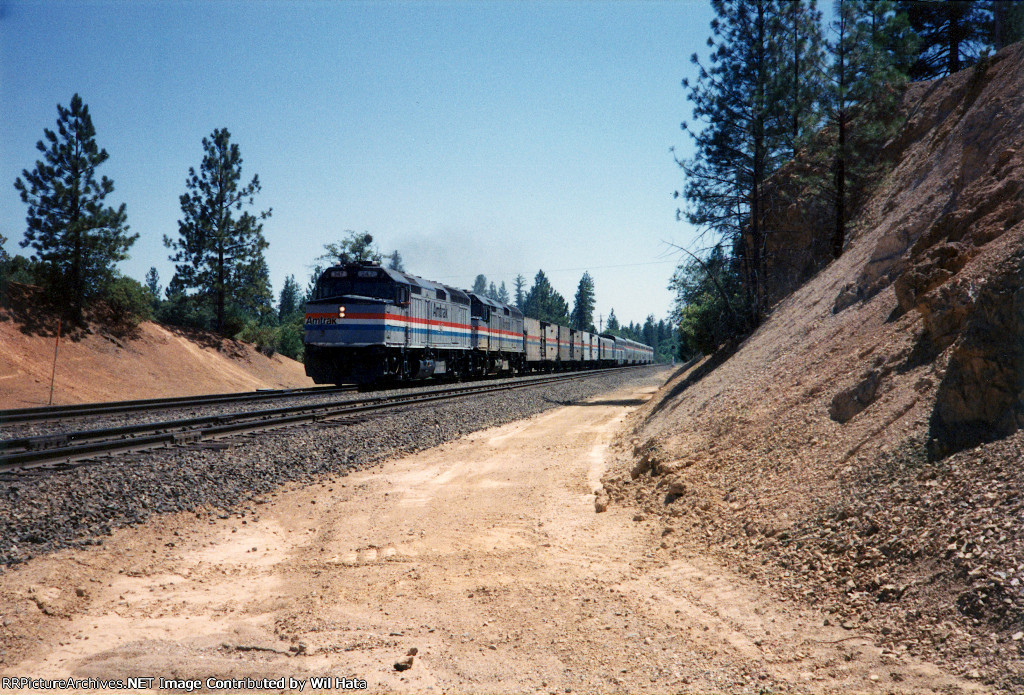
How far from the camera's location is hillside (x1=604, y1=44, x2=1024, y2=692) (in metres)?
4.18

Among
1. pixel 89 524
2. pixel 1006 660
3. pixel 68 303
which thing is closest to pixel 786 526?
pixel 1006 660

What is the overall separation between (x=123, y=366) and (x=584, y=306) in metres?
113

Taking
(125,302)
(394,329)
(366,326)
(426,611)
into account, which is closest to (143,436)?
(426,611)

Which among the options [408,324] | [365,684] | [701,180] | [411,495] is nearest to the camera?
[365,684]

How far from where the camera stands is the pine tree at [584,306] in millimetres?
138250

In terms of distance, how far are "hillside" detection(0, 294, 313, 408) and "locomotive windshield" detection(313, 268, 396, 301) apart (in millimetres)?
10900

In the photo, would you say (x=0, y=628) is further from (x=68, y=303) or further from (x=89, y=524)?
(x=68, y=303)

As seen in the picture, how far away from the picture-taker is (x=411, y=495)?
9086 mm

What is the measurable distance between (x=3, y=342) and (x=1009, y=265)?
3462 cm

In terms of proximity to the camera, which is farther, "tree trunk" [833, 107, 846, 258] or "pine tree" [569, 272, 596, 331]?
"pine tree" [569, 272, 596, 331]

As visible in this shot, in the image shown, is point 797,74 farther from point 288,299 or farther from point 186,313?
point 288,299

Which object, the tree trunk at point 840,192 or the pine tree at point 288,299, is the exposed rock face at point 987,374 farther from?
the pine tree at point 288,299

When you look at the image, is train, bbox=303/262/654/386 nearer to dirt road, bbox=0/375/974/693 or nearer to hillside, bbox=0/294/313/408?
hillside, bbox=0/294/313/408

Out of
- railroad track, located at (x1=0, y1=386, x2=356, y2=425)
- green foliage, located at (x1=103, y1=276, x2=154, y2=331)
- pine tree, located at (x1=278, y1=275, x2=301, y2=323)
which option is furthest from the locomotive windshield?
pine tree, located at (x1=278, y1=275, x2=301, y2=323)
